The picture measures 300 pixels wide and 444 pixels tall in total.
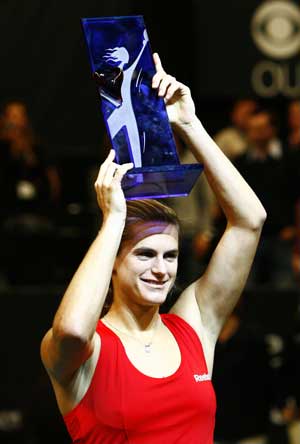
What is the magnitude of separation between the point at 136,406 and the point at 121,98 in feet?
2.73

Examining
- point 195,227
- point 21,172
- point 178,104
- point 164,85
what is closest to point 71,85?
point 21,172

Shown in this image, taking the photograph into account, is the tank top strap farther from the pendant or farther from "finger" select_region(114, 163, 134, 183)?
"finger" select_region(114, 163, 134, 183)

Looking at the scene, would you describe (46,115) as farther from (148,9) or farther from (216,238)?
Answer: (216,238)

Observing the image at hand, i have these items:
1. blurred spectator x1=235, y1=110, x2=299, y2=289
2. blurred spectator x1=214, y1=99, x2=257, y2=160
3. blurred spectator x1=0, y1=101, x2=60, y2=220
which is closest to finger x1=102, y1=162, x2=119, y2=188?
blurred spectator x1=235, y1=110, x2=299, y2=289

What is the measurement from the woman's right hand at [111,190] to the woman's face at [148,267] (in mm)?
193

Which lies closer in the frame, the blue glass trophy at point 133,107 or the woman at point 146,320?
the woman at point 146,320

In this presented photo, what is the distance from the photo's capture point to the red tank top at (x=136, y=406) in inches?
106

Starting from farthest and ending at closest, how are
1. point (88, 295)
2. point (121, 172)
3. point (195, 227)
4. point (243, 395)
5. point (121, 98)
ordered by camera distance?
point (195, 227) < point (243, 395) < point (121, 98) < point (121, 172) < point (88, 295)

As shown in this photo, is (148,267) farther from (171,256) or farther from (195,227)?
(195,227)

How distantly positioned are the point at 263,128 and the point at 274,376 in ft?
5.07

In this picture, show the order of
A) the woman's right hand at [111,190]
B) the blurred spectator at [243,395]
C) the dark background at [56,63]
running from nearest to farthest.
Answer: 1. the woman's right hand at [111,190]
2. the blurred spectator at [243,395]
3. the dark background at [56,63]

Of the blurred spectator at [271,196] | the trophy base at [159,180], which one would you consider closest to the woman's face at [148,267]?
the trophy base at [159,180]

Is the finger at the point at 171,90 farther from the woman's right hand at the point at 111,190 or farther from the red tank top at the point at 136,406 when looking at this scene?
the red tank top at the point at 136,406

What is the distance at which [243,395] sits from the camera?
526 centimetres
